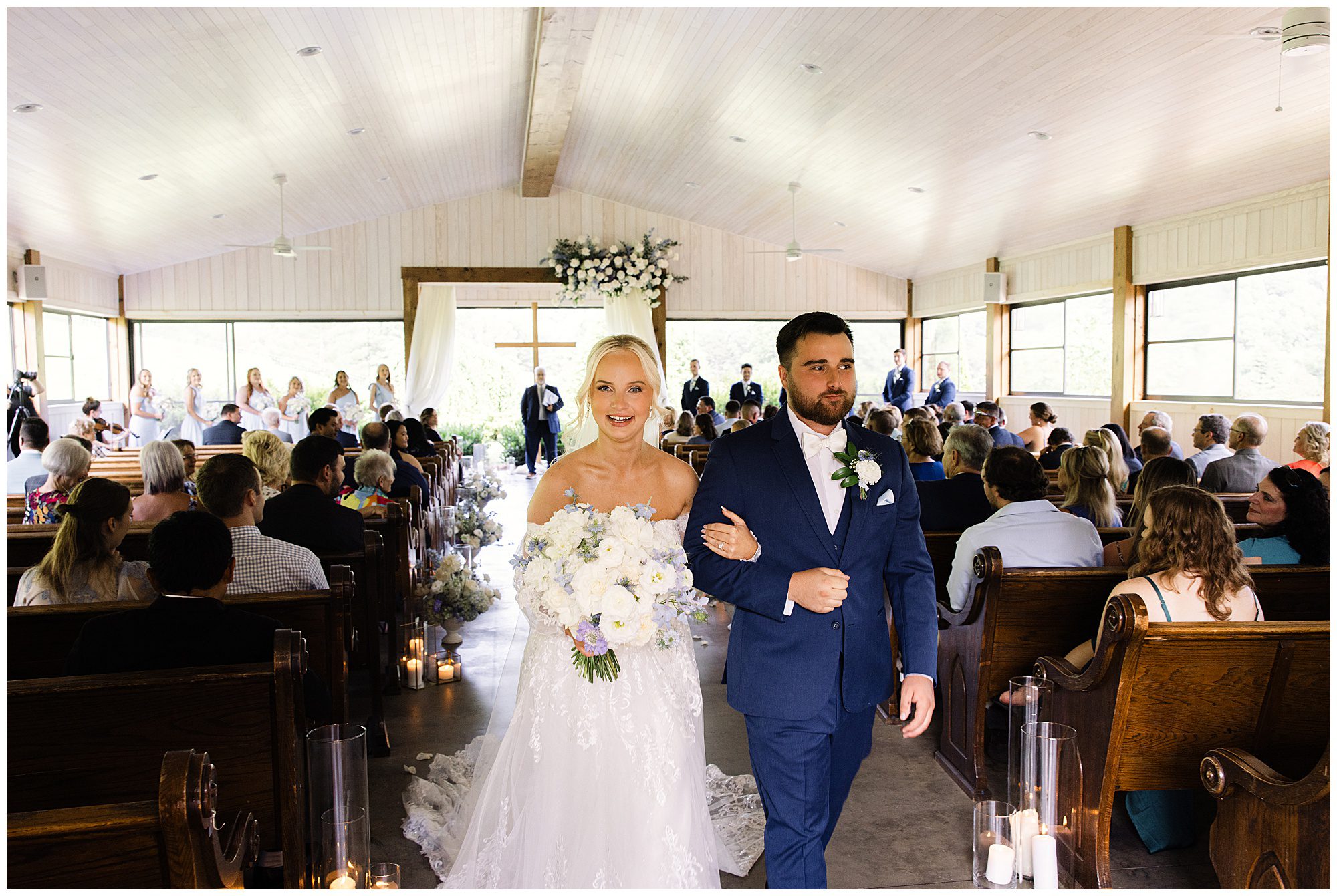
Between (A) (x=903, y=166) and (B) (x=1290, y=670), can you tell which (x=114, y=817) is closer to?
(B) (x=1290, y=670)

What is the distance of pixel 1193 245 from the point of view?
30.4ft

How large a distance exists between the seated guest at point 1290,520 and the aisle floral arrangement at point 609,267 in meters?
11.3

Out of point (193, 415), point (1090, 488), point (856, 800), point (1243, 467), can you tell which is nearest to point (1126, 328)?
point (1243, 467)

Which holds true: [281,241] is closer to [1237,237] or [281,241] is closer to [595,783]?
[595,783]

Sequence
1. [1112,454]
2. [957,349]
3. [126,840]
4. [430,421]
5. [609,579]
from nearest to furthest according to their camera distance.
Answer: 1. [126,840]
2. [609,579]
3. [1112,454]
4. [430,421]
5. [957,349]

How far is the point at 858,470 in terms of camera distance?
2.18 meters

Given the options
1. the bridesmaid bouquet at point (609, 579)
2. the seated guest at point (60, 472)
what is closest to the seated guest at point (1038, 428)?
the bridesmaid bouquet at point (609, 579)

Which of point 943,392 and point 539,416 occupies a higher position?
point 943,392

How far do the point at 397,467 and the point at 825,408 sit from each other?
16.3 ft

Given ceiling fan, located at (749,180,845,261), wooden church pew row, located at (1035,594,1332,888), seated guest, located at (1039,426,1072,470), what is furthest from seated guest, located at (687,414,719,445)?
wooden church pew row, located at (1035,594,1332,888)

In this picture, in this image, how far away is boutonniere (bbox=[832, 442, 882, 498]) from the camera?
2.17 meters

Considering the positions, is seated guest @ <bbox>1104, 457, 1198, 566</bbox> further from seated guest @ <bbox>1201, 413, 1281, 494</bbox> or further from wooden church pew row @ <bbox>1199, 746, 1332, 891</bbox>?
seated guest @ <bbox>1201, 413, 1281, 494</bbox>

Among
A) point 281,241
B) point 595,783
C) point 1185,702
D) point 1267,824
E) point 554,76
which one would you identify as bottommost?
point 595,783

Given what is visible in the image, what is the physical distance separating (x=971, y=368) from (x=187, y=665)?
13092mm
